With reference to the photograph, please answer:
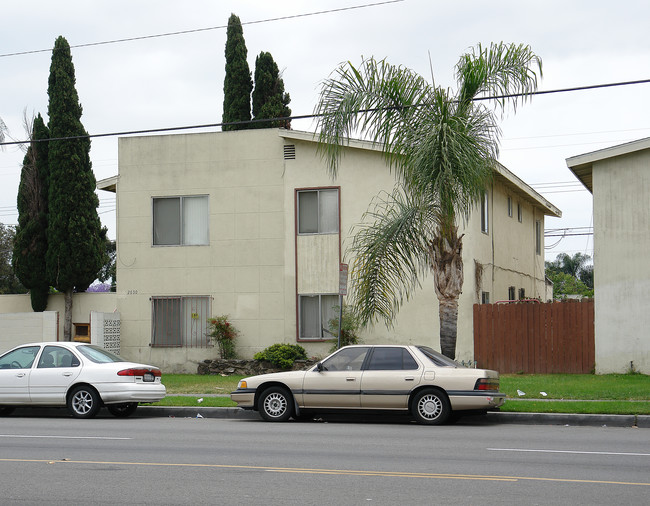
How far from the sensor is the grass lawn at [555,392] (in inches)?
610

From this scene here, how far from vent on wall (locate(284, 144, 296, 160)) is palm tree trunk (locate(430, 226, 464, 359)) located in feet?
30.4

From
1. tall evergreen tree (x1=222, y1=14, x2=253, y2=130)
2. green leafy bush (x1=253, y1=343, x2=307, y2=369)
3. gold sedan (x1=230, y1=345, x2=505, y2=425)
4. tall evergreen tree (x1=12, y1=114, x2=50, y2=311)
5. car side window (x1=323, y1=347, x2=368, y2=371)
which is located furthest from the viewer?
tall evergreen tree (x1=222, y1=14, x2=253, y2=130)

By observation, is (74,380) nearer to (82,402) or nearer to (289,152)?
(82,402)

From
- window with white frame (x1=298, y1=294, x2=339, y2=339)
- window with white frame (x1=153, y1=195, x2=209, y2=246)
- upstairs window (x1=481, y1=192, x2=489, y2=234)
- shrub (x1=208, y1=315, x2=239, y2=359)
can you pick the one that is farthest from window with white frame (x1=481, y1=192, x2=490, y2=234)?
window with white frame (x1=153, y1=195, x2=209, y2=246)

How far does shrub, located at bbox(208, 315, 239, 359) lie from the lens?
25.4 meters

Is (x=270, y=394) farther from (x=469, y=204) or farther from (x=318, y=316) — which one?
(x=318, y=316)

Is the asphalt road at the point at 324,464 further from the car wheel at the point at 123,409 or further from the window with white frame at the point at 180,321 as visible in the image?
the window with white frame at the point at 180,321

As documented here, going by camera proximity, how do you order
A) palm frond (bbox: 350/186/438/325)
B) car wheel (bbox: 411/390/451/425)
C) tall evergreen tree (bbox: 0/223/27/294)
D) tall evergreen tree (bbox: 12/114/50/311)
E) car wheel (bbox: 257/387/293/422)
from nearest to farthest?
car wheel (bbox: 411/390/451/425) → car wheel (bbox: 257/387/293/422) → palm frond (bbox: 350/186/438/325) → tall evergreen tree (bbox: 12/114/50/311) → tall evergreen tree (bbox: 0/223/27/294)

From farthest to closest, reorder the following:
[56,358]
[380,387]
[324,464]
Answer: [56,358] < [380,387] < [324,464]

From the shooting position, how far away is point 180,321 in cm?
2638

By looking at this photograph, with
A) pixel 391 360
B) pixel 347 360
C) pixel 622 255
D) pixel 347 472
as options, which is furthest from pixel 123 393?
pixel 622 255

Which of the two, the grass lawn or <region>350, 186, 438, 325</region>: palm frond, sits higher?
<region>350, 186, 438, 325</region>: palm frond

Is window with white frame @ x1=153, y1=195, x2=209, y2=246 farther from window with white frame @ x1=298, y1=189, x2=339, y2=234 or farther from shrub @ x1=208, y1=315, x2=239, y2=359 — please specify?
window with white frame @ x1=298, y1=189, x2=339, y2=234

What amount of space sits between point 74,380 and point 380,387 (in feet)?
19.0
